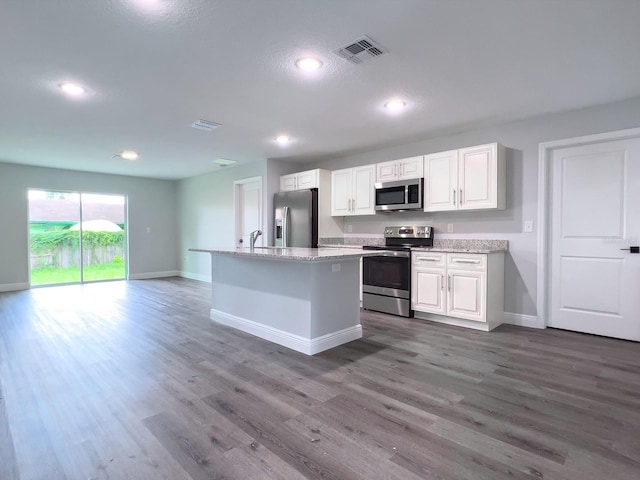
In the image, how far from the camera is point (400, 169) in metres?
4.69

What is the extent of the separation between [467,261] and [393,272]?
0.96 metres

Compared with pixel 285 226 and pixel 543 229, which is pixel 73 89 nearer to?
pixel 285 226

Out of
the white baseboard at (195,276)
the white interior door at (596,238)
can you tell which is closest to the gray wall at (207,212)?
the white baseboard at (195,276)

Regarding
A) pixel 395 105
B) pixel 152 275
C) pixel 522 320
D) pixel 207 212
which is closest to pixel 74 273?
pixel 152 275

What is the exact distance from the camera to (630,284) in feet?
11.2

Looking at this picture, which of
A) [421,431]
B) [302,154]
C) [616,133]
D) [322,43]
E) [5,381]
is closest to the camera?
[421,431]

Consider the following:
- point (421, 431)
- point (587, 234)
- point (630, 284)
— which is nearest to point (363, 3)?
point (421, 431)

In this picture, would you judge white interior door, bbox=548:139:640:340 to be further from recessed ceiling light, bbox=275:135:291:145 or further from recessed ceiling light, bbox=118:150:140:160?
recessed ceiling light, bbox=118:150:140:160

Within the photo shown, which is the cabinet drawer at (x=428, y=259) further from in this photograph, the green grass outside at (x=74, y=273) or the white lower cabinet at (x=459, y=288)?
the green grass outside at (x=74, y=273)

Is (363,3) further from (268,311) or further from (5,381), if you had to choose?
(5,381)

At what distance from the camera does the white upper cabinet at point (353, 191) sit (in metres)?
5.07

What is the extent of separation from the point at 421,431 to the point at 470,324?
7.62ft

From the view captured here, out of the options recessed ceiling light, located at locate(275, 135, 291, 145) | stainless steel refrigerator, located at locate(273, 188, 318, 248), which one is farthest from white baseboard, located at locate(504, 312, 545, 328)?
recessed ceiling light, located at locate(275, 135, 291, 145)

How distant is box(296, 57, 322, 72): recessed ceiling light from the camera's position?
101 inches
